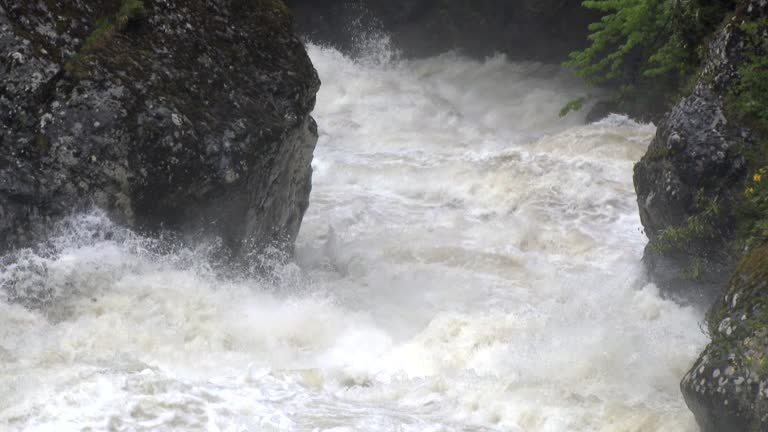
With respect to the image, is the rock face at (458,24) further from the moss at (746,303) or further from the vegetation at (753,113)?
the moss at (746,303)

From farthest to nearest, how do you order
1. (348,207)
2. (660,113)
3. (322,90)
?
(322,90) < (660,113) < (348,207)

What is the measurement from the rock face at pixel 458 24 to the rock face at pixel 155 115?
9145 mm

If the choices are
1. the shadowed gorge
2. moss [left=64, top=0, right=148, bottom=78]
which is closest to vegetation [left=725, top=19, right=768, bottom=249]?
the shadowed gorge

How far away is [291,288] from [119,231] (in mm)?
2001

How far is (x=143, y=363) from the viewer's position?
6027mm

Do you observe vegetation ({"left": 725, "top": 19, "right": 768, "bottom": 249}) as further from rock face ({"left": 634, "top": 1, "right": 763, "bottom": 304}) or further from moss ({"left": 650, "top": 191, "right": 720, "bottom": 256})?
moss ({"left": 650, "top": 191, "right": 720, "bottom": 256})

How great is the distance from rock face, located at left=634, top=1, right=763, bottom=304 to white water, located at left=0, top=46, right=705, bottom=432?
0.56 m

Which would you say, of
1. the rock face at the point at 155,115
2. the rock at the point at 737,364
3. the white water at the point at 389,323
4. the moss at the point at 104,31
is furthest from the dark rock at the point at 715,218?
the moss at the point at 104,31

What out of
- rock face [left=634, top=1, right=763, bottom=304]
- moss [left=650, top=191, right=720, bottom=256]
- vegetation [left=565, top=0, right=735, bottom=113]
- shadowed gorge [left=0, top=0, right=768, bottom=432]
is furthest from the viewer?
vegetation [left=565, top=0, right=735, bottom=113]

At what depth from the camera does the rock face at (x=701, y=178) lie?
23.8ft

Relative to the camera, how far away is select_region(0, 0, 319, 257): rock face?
7.02 metres

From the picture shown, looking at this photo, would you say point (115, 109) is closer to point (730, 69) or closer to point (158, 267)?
point (158, 267)

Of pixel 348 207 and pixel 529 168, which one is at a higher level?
pixel 529 168

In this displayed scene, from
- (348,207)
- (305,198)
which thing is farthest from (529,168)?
(305,198)
